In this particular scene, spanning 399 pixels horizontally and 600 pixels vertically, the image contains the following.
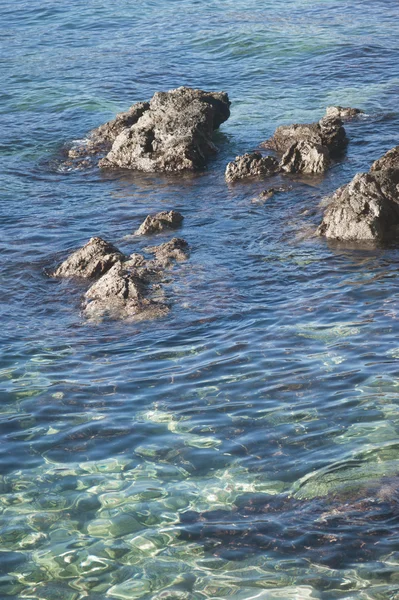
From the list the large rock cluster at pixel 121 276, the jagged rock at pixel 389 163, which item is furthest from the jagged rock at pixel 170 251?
the jagged rock at pixel 389 163

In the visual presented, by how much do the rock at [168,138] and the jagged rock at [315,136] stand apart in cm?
133

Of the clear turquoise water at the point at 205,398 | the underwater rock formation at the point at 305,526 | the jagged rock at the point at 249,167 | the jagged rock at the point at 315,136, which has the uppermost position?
the jagged rock at the point at 315,136

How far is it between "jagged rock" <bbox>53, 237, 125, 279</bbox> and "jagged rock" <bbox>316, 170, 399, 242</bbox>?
3188mm

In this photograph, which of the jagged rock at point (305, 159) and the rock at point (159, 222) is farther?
the jagged rock at point (305, 159)

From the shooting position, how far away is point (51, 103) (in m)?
22.5

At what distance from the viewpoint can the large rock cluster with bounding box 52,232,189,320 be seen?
1120 cm

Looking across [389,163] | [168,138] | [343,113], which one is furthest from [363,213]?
[343,113]

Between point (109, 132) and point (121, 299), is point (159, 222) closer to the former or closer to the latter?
point (121, 299)

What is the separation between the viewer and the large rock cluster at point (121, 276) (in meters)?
11.2

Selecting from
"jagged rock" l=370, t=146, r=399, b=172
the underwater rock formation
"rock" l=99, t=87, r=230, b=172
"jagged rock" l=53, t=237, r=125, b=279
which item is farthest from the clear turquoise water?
"jagged rock" l=370, t=146, r=399, b=172

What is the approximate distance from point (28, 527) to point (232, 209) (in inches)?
343

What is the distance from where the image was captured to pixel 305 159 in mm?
16469

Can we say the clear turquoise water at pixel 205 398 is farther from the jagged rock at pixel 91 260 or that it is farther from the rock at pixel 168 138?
the rock at pixel 168 138

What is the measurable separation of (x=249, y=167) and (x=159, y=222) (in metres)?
2.97
